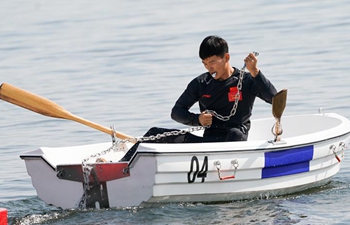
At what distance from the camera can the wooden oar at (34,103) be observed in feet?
26.5

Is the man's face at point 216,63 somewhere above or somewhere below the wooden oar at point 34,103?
above

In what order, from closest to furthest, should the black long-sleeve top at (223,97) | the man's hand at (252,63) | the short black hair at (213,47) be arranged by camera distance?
the man's hand at (252,63) → the short black hair at (213,47) → the black long-sleeve top at (223,97)

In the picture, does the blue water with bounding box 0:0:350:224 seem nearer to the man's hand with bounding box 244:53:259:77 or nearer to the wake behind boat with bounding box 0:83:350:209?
the wake behind boat with bounding box 0:83:350:209

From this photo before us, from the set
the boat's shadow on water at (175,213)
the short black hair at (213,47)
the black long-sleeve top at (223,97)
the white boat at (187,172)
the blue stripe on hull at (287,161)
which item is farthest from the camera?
the black long-sleeve top at (223,97)

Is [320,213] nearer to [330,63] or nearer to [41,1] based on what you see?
[330,63]

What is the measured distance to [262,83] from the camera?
752 cm

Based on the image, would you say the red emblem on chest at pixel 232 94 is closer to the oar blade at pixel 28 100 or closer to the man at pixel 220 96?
the man at pixel 220 96

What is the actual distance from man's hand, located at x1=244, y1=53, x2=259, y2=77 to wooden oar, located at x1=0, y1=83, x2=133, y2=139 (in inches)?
47.7

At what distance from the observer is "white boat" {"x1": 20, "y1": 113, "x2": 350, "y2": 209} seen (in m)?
6.97

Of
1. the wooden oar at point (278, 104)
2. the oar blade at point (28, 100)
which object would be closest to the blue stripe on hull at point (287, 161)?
the wooden oar at point (278, 104)

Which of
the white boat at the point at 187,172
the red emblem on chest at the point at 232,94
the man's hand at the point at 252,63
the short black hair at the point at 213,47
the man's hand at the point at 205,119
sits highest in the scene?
the short black hair at the point at 213,47

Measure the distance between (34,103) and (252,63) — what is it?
1.86 meters

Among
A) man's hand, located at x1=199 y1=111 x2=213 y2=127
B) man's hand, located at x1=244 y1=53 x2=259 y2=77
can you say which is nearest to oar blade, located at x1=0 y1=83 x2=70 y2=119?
man's hand, located at x1=199 y1=111 x2=213 y2=127

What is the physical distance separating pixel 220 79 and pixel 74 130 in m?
3.65
